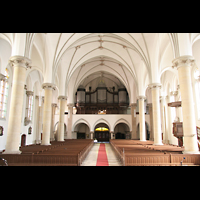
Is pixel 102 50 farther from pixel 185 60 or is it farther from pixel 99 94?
pixel 185 60

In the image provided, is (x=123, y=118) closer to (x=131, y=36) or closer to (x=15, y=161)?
(x=131, y=36)

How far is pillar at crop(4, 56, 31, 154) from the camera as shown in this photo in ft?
28.5

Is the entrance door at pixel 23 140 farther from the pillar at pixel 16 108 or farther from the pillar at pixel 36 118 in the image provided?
the pillar at pixel 16 108

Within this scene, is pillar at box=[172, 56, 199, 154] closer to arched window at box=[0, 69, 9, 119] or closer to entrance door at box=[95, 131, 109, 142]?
arched window at box=[0, 69, 9, 119]

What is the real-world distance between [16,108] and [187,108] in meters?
8.81

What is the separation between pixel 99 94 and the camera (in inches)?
1196

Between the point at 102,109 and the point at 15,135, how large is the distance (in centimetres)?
2236

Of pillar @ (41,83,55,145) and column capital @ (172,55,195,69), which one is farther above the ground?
column capital @ (172,55,195,69)

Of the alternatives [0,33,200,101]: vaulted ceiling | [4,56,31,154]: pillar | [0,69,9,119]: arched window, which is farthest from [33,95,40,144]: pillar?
[4,56,31,154]: pillar

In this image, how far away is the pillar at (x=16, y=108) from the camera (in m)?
8.70

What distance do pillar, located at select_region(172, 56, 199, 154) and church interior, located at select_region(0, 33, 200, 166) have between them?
5 cm

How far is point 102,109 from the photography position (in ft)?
101

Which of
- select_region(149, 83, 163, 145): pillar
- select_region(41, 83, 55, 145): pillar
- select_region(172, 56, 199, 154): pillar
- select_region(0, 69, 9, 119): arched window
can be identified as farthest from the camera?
select_region(0, 69, 9, 119): arched window
